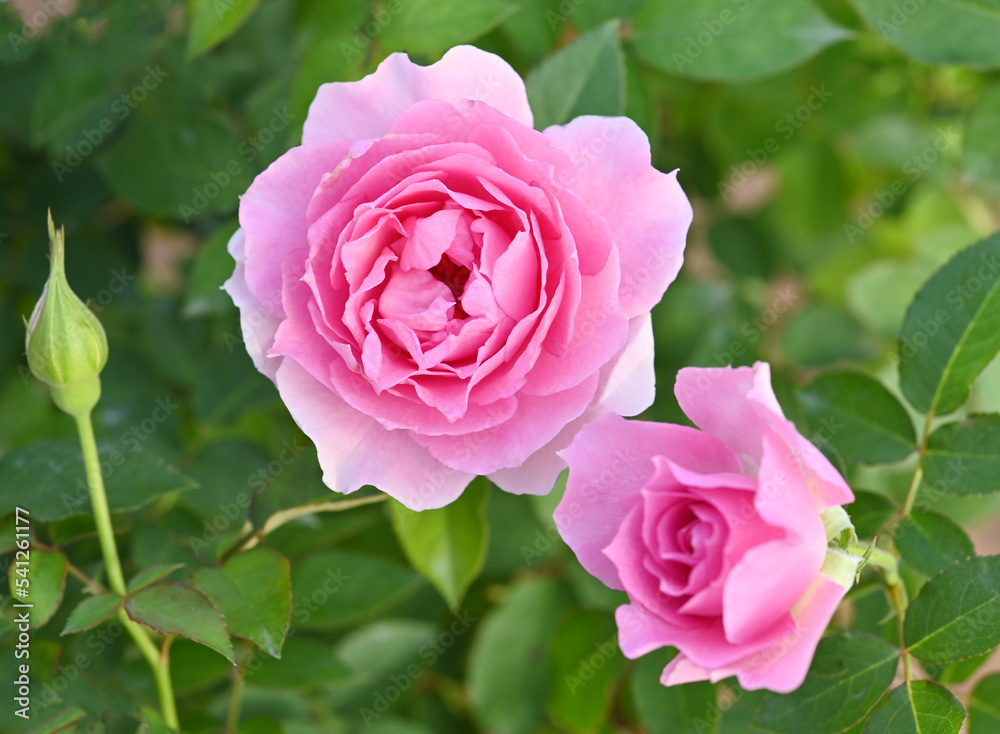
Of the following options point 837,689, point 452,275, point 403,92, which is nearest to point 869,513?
point 837,689

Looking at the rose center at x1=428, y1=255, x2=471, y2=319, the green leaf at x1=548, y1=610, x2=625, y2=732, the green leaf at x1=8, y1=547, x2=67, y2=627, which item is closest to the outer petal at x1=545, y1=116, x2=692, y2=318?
the rose center at x1=428, y1=255, x2=471, y2=319

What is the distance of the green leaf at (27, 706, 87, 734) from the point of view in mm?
596

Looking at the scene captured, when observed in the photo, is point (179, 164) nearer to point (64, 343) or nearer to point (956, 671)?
point (64, 343)

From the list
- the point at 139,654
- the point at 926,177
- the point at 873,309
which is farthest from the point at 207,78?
the point at 926,177

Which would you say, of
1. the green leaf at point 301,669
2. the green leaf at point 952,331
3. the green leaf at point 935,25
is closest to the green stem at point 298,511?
the green leaf at point 301,669

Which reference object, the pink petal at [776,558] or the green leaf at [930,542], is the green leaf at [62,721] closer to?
the pink petal at [776,558]

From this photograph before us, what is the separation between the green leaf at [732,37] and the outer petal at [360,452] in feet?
1.56

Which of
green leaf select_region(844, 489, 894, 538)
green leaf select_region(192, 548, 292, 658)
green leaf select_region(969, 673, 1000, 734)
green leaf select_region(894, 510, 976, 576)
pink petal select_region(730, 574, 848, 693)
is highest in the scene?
green leaf select_region(192, 548, 292, 658)

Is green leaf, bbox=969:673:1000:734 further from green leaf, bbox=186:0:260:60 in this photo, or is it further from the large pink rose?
green leaf, bbox=186:0:260:60

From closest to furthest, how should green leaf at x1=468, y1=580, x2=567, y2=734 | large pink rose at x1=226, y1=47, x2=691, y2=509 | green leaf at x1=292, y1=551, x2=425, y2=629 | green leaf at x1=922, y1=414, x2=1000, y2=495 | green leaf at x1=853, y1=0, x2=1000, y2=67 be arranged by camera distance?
large pink rose at x1=226, y1=47, x2=691, y2=509, green leaf at x1=922, y1=414, x2=1000, y2=495, green leaf at x1=853, y1=0, x2=1000, y2=67, green leaf at x1=292, y1=551, x2=425, y2=629, green leaf at x1=468, y1=580, x2=567, y2=734

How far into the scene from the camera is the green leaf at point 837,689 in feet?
1.94

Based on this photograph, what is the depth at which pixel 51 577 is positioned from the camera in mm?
635

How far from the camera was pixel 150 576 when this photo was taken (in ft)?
2.06

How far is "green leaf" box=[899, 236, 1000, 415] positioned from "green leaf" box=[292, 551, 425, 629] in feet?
1.76
